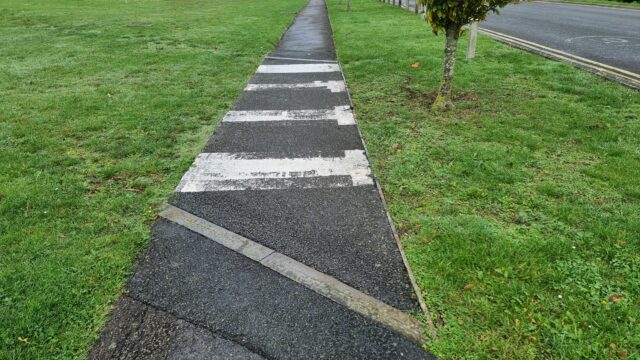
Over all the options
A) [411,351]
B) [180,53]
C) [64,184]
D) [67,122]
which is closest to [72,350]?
[411,351]

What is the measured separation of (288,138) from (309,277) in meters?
2.98

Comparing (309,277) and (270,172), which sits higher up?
(270,172)

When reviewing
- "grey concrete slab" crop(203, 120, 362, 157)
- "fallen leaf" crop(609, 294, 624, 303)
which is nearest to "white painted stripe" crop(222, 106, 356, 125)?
"grey concrete slab" crop(203, 120, 362, 157)

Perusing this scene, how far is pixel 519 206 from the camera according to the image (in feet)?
13.0

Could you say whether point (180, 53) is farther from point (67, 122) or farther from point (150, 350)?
point (150, 350)

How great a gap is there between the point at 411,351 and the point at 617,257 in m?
1.91

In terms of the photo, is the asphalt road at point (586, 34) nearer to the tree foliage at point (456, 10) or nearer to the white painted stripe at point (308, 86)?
the tree foliage at point (456, 10)

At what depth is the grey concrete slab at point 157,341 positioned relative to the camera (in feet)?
8.28

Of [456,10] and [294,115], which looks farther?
[294,115]

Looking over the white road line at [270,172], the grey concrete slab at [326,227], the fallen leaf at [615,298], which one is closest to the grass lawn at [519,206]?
the fallen leaf at [615,298]

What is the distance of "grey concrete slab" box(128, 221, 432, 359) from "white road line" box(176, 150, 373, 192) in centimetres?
114

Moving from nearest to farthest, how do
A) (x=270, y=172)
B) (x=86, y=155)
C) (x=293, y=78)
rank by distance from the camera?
(x=270, y=172) < (x=86, y=155) < (x=293, y=78)

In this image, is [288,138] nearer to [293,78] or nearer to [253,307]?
[253,307]

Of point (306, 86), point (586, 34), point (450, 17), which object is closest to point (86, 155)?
point (306, 86)
